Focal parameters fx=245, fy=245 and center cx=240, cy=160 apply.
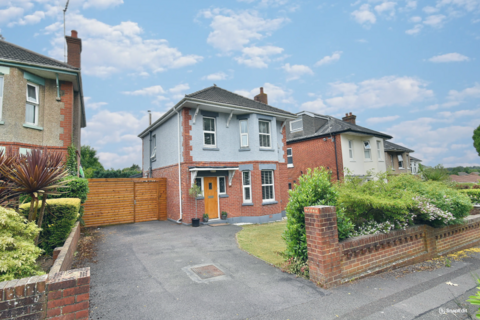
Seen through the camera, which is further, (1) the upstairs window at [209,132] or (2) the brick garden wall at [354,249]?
(1) the upstairs window at [209,132]

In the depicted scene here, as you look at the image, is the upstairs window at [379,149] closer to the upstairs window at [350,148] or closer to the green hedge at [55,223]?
the upstairs window at [350,148]

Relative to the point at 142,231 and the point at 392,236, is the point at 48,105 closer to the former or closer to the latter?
the point at 142,231

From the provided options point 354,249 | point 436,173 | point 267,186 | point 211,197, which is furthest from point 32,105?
point 436,173

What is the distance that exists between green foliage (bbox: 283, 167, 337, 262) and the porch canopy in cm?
766

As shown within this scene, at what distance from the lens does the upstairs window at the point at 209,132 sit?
1407 centimetres

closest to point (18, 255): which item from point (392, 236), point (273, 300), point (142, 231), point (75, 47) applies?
point (273, 300)

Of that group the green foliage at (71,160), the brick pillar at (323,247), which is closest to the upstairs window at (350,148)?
the brick pillar at (323,247)

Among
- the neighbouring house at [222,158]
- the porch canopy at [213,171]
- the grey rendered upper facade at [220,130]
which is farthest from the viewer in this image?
the grey rendered upper facade at [220,130]

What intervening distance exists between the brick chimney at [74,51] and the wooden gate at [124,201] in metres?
6.12

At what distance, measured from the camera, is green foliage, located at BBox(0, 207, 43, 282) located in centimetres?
306

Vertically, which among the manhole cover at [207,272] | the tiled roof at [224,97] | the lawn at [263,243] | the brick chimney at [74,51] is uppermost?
the brick chimney at [74,51]

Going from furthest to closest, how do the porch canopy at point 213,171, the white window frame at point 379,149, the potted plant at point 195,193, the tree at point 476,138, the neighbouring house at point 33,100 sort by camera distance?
the tree at point 476,138 → the white window frame at point 379,149 → the porch canopy at point 213,171 → the potted plant at point 195,193 → the neighbouring house at point 33,100

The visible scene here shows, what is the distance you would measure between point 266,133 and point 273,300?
38.5 ft

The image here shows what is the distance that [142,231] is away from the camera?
36.7 ft
